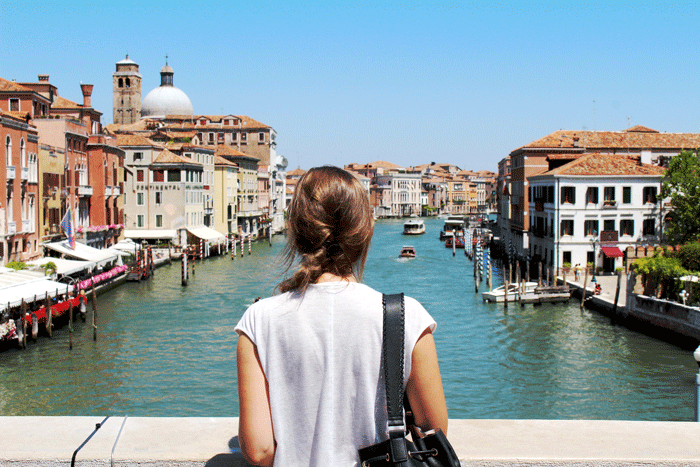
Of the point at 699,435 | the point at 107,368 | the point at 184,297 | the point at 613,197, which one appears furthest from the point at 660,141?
the point at 699,435

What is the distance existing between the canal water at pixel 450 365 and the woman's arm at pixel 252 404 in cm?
935

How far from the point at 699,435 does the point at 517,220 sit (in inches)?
1288

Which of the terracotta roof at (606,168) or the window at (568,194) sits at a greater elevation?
the terracotta roof at (606,168)

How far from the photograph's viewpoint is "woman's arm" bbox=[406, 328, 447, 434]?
1.46 metres

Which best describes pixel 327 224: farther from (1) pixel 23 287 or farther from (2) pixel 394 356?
(1) pixel 23 287

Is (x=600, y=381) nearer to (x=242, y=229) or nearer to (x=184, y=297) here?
(x=184, y=297)

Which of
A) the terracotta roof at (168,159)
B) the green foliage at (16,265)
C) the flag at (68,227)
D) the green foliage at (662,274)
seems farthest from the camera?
the terracotta roof at (168,159)

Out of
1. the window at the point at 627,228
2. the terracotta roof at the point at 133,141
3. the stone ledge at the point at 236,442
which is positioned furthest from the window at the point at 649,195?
the stone ledge at the point at 236,442

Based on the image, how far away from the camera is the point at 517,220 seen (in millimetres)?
34219

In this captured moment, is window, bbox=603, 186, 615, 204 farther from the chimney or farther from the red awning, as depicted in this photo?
the chimney

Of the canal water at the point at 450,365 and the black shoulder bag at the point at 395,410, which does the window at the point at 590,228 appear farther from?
the black shoulder bag at the point at 395,410

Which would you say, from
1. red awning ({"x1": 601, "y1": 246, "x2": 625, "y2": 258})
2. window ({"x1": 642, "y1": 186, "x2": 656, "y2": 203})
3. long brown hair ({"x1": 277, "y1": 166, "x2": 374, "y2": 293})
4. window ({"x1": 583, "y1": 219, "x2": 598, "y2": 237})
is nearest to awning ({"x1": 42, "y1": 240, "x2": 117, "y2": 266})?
window ({"x1": 583, "y1": 219, "x2": 598, "y2": 237})

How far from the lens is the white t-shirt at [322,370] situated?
1479 mm

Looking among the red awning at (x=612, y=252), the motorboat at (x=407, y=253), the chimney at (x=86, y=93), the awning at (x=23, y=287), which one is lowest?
the motorboat at (x=407, y=253)
